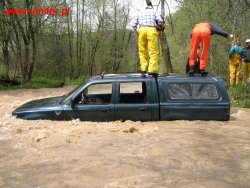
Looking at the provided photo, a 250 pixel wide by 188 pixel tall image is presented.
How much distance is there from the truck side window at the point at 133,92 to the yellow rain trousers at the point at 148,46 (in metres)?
0.68

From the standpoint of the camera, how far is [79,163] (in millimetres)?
5527

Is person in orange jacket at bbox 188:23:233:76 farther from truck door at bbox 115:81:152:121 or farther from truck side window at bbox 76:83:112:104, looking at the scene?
truck side window at bbox 76:83:112:104

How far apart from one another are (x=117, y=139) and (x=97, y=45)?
99.9ft

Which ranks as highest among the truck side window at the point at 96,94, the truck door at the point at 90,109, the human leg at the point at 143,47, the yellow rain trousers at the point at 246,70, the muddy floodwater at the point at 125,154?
the human leg at the point at 143,47

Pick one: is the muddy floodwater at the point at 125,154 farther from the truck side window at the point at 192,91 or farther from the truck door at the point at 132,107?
the truck side window at the point at 192,91

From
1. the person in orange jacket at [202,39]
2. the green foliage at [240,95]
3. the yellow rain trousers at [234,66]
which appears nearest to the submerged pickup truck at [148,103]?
the person in orange jacket at [202,39]

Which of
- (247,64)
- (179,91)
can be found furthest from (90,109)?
(247,64)

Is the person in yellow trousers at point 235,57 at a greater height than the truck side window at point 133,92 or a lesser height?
greater

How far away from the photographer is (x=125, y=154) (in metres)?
5.93

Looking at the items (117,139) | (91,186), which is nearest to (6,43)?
(117,139)

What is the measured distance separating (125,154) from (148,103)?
6.48ft

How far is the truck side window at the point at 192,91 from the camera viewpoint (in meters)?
7.78

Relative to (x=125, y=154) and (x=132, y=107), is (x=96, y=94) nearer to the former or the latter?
(x=132, y=107)

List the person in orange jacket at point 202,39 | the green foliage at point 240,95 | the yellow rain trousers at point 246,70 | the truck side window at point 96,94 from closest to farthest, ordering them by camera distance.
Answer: the truck side window at point 96,94
the person in orange jacket at point 202,39
the green foliage at point 240,95
the yellow rain trousers at point 246,70
